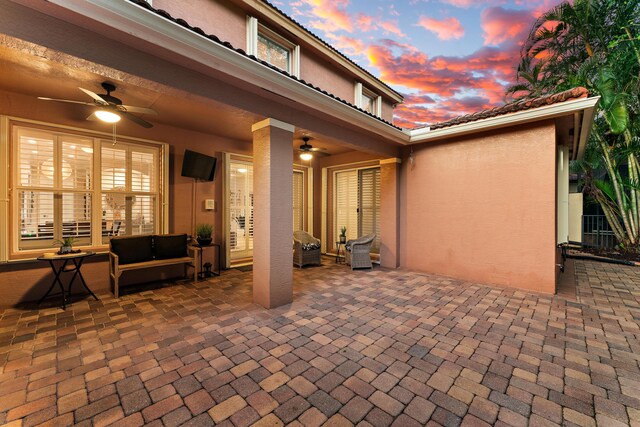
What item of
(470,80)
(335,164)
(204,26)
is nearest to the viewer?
(204,26)

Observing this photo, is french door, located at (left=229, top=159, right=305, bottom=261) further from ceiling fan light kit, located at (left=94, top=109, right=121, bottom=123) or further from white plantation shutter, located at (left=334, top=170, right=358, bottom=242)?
ceiling fan light kit, located at (left=94, top=109, right=121, bottom=123)

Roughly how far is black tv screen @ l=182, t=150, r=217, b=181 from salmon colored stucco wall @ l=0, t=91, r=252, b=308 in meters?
0.30

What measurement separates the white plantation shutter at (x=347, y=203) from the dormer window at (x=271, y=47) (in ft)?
10.7

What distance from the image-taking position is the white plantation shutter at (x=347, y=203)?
7.77 metres

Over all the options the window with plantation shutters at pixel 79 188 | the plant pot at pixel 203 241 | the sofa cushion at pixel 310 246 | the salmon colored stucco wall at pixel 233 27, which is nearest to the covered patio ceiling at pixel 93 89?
the window with plantation shutters at pixel 79 188

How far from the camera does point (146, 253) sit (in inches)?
188

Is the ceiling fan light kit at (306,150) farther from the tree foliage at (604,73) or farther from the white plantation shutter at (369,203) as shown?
the tree foliage at (604,73)

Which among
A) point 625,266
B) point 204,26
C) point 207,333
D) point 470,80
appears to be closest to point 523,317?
point 207,333

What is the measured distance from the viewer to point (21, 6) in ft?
6.33

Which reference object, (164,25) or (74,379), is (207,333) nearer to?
(74,379)

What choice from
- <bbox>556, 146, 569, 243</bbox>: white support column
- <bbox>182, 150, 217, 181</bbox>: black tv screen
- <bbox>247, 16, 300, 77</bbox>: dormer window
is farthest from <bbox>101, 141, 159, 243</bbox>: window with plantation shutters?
<bbox>556, 146, 569, 243</bbox>: white support column

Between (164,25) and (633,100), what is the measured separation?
35.4ft

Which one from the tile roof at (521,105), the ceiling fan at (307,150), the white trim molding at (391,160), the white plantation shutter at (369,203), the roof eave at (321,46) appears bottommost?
the white plantation shutter at (369,203)

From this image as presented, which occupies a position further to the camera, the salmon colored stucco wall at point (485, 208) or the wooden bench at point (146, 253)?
the salmon colored stucco wall at point (485, 208)
